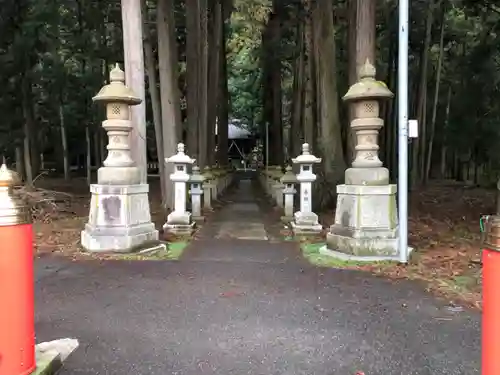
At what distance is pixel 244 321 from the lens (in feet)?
15.1

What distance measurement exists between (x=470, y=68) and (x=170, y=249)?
15.5 metres

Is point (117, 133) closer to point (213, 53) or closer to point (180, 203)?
point (180, 203)

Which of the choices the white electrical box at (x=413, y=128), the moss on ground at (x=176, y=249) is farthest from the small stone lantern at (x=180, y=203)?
the white electrical box at (x=413, y=128)

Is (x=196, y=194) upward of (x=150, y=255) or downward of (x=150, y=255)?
upward

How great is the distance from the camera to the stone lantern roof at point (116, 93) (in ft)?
25.1

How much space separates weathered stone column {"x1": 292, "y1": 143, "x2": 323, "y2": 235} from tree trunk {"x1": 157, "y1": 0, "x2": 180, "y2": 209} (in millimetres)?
3854

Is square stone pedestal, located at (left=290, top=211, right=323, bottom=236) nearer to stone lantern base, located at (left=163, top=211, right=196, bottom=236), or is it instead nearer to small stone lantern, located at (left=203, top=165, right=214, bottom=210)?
stone lantern base, located at (left=163, top=211, right=196, bottom=236)

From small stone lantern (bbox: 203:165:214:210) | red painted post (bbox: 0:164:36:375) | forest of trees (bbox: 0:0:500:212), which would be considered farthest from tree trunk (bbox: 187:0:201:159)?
red painted post (bbox: 0:164:36:375)

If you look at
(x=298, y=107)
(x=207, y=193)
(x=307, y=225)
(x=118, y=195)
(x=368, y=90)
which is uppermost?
(x=298, y=107)

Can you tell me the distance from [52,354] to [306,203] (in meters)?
7.18

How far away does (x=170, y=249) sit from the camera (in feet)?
27.2

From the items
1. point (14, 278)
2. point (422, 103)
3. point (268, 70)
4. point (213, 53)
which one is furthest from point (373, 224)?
point (268, 70)

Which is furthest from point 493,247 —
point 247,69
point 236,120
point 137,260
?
point 236,120

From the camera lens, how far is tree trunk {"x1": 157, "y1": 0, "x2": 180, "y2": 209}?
41.9ft
